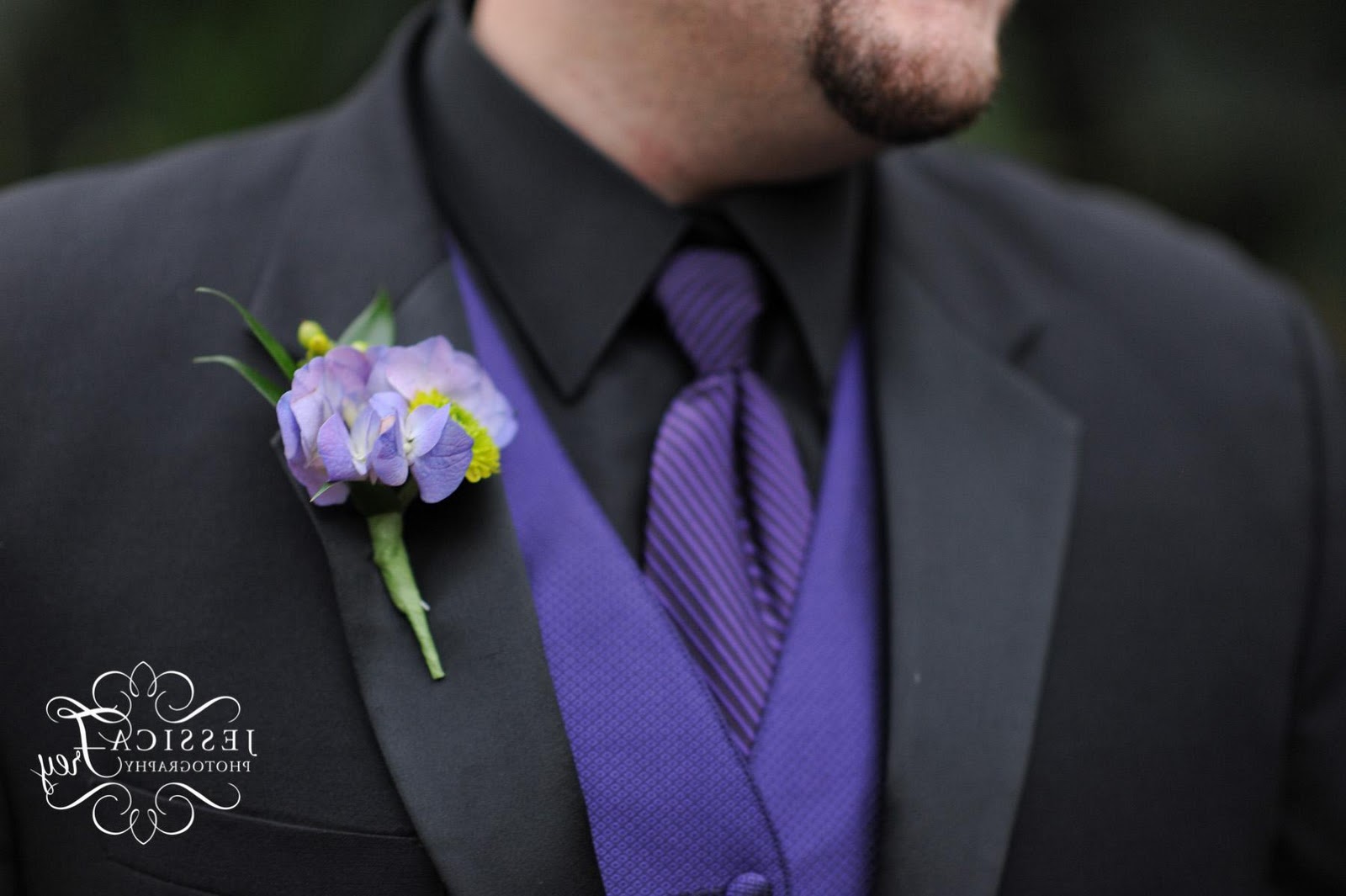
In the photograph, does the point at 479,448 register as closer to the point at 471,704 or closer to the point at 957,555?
the point at 471,704

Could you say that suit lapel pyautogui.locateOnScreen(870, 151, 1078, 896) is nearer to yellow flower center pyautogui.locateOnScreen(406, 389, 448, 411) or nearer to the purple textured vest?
the purple textured vest

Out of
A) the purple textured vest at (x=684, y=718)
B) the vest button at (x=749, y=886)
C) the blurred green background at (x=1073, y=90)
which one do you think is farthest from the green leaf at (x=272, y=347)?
the blurred green background at (x=1073, y=90)

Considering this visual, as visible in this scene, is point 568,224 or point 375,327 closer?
point 375,327

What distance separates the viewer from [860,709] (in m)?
1.19

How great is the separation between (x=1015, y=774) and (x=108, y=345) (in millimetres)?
1021

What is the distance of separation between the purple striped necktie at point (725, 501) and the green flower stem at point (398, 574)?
0.82ft

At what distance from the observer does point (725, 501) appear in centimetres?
125

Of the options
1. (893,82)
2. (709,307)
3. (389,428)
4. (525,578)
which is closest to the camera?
(389,428)

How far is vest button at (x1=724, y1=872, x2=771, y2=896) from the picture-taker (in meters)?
1.06

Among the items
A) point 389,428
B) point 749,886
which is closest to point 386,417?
point 389,428

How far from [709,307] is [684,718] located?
0.47 meters

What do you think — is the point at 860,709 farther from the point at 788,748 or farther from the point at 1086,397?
the point at 1086,397

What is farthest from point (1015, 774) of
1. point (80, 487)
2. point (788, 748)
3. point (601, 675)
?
point (80, 487)

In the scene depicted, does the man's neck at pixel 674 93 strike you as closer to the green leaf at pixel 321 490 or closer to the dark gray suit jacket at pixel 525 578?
the dark gray suit jacket at pixel 525 578
